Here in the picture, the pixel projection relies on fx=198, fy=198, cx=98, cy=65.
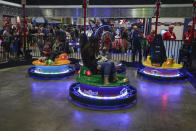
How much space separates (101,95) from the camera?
13.6 feet

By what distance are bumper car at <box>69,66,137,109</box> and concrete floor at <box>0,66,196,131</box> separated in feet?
0.55

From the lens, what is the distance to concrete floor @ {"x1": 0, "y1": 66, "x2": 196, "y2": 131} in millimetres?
3365

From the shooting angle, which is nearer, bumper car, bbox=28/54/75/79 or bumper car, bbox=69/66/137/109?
bumper car, bbox=69/66/137/109

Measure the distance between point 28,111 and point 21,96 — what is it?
921 millimetres

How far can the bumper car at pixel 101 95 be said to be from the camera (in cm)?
406

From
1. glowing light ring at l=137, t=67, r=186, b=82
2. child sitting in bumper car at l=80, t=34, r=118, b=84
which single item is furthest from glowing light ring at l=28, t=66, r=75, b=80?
glowing light ring at l=137, t=67, r=186, b=82

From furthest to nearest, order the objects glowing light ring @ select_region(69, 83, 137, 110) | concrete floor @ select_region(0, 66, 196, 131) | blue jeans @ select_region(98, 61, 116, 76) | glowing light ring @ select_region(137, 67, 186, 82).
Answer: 1. glowing light ring @ select_region(137, 67, 186, 82)
2. blue jeans @ select_region(98, 61, 116, 76)
3. glowing light ring @ select_region(69, 83, 137, 110)
4. concrete floor @ select_region(0, 66, 196, 131)

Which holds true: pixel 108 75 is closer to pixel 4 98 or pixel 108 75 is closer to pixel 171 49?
pixel 4 98

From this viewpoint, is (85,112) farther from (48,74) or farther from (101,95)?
(48,74)

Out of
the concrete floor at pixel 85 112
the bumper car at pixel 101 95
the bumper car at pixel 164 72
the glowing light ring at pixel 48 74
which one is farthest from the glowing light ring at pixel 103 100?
the bumper car at pixel 164 72

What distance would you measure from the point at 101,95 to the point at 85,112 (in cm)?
51

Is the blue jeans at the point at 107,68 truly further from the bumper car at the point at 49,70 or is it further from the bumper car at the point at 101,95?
the bumper car at the point at 49,70

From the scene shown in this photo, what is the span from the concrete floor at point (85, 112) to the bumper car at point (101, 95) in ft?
0.55

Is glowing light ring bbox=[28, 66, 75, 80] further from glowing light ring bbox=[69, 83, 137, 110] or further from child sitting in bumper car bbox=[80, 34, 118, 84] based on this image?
child sitting in bumper car bbox=[80, 34, 118, 84]
